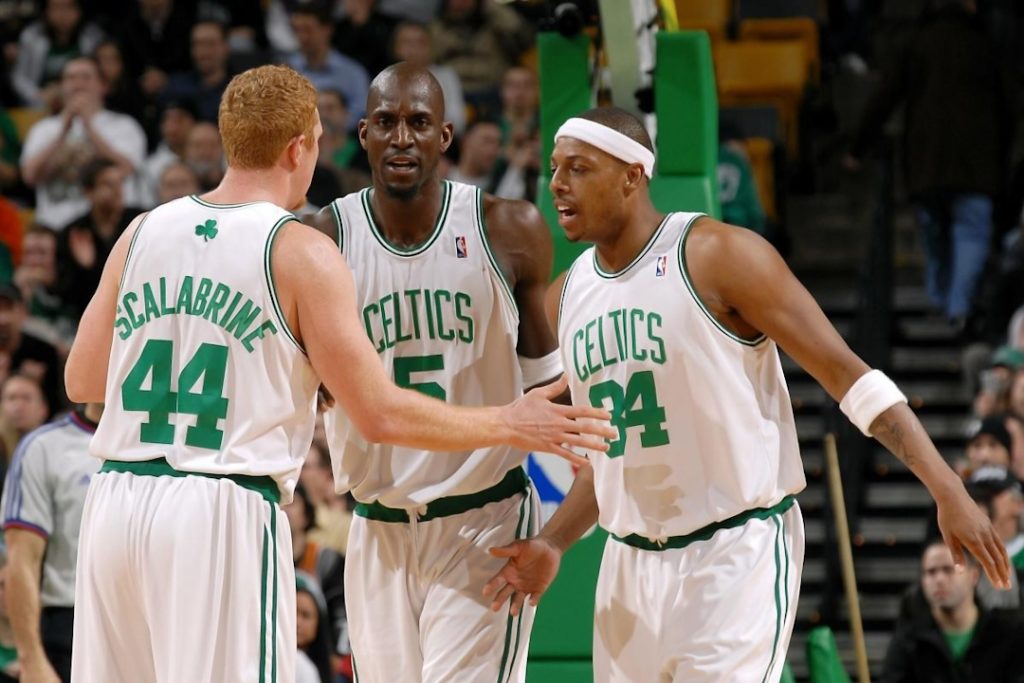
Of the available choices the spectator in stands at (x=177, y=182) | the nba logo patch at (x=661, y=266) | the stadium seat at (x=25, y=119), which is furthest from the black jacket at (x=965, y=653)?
the stadium seat at (x=25, y=119)

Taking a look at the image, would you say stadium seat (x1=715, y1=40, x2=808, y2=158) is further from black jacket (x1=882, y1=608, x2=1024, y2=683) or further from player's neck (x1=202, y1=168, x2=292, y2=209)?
player's neck (x1=202, y1=168, x2=292, y2=209)

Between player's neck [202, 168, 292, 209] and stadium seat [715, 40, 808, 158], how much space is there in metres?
9.13

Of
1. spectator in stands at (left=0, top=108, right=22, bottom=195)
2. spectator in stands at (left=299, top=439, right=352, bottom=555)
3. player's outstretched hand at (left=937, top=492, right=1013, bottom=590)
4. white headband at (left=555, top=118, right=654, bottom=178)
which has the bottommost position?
spectator in stands at (left=299, top=439, right=352, bottom=555)

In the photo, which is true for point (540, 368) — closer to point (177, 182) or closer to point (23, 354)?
point (23, 354)

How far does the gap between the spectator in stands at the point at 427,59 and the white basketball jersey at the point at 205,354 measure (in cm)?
801

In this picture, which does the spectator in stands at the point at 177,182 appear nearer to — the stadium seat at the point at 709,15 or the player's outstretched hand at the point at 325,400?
the stadium seat at the point at 709,15

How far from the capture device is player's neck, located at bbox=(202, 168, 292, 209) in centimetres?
466

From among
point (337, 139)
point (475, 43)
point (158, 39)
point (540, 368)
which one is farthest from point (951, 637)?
point (158, 39)

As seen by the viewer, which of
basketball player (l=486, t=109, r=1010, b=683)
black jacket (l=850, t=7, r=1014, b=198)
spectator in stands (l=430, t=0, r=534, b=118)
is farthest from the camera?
spectator in stands (l=430, t=0, r=534, b=118)

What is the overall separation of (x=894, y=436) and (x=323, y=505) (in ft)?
15.9

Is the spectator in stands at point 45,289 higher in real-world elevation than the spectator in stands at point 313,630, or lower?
higher

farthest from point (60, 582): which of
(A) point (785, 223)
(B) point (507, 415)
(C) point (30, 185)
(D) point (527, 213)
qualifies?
(A) point (785, 223)

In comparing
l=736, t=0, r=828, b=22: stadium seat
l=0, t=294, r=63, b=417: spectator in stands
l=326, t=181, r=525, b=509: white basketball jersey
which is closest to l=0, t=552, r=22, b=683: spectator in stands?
l=0, t=294, r=63, b=417: spectator in stands

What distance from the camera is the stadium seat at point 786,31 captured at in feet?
45.4
